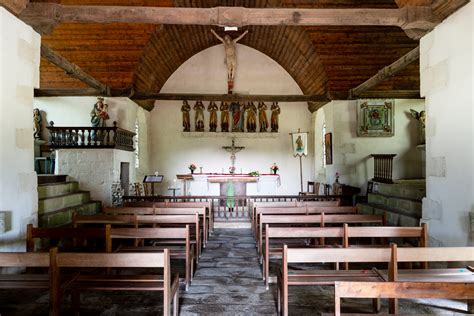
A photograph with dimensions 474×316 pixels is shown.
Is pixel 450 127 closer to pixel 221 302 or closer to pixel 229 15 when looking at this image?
pixel 229 15

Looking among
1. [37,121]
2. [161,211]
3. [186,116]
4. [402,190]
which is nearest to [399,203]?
[402,190]

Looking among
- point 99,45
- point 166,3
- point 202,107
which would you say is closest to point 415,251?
point 166,3

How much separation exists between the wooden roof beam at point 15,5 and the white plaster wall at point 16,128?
0.21 ft

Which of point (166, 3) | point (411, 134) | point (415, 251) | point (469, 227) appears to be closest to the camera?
point (415, 251)

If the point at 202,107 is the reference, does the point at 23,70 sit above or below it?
below

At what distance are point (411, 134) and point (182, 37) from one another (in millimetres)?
7381

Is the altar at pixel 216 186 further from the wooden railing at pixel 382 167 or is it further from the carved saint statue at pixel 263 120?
the wooden railing at pixel 382 167

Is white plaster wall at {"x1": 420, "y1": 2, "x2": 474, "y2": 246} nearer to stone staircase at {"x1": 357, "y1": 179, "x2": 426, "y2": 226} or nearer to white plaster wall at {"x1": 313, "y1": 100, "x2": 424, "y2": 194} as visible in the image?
stone staircase at {"x1": 357, "y1": 179, "x2": 426, "y2": 226}

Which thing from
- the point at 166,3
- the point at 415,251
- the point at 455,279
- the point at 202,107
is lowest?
the point at 455,279

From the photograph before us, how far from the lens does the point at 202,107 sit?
1192 cm

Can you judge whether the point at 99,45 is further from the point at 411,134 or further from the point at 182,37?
the point at 411,134

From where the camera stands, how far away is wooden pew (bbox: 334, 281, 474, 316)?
5.76 ft

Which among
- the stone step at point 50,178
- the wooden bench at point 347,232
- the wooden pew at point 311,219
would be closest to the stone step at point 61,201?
the stone step at point 50,178

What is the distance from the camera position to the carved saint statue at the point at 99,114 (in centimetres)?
848
